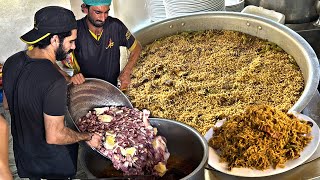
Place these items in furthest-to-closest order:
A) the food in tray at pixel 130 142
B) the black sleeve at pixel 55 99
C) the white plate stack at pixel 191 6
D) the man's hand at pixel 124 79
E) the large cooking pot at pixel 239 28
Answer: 1. the white plate stack at pixel 191 6
2. the large cooking pot at pixel 239 28
3. the man's hand at pixel 124 79
4. the food in tray at pixel 130 142
5. the black sleeve at pixel 55 99

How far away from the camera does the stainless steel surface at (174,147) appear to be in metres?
2.38

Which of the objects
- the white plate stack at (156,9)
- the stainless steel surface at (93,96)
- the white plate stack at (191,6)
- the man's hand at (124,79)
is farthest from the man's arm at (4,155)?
the white plate stack at (156,9)

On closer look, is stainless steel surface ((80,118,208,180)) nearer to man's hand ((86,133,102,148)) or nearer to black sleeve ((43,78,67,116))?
man's hand ((86,133,102,148))

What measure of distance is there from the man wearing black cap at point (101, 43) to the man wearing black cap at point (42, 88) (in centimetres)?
58

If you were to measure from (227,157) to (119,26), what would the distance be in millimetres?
1342

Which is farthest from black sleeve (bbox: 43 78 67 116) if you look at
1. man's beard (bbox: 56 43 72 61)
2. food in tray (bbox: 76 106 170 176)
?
food in tray (bbox: 76 106 170 176)

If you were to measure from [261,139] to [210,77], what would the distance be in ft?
4.24

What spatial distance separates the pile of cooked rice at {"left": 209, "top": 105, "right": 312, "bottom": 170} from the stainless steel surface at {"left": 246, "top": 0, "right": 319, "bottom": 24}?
2.31 m

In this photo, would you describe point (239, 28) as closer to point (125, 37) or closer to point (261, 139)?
point (125, 37)

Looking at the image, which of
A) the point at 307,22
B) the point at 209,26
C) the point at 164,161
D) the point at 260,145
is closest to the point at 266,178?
the point at 260,145

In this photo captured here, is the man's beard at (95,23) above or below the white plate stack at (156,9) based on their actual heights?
above

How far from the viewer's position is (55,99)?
2.24 meters

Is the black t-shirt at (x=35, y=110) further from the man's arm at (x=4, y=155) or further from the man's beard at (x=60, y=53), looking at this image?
the man's arm at (x=4, y=155)

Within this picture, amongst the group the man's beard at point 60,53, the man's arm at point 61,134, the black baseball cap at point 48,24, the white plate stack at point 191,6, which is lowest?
the white plate stack at point 191,6
